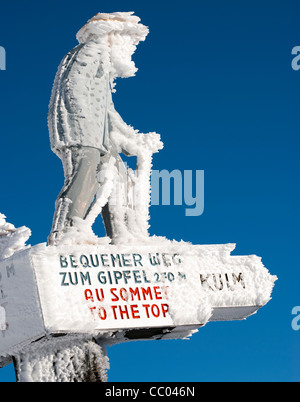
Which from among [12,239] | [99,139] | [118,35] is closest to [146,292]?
[12,239]

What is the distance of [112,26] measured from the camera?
7.84m

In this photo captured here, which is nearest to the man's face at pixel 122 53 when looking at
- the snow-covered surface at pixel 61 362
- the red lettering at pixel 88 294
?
the red lettering at pixel 88 294

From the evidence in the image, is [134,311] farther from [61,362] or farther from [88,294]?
[61,362]

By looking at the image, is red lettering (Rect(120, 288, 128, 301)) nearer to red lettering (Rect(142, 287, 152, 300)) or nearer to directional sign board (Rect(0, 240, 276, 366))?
directional sign board (Rect(0, 240, 276, 366))

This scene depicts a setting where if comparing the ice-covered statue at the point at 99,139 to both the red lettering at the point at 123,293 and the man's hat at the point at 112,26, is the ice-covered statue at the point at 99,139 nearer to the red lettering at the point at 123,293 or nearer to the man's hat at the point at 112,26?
the man's hat at the point at 112,26

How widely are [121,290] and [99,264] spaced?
259mm

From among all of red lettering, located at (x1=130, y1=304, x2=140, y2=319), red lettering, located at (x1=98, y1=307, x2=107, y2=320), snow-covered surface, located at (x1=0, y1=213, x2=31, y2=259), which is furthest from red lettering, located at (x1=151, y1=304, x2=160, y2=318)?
snow-covered surface, located at (x1=0, y1=213, x2=31, y2=259)

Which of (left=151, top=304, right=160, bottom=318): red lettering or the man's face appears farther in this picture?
the man's face

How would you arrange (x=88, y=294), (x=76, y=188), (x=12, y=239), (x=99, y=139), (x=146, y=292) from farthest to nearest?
(x=99, y=139) < (x=12, y=239) < (x=76, y=188) < (x=146, y=292) < (x=88, y=294)

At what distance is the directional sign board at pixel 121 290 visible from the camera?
6.46m

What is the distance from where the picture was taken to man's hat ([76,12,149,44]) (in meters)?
7.82

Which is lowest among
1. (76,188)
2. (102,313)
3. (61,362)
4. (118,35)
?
(61,362)
